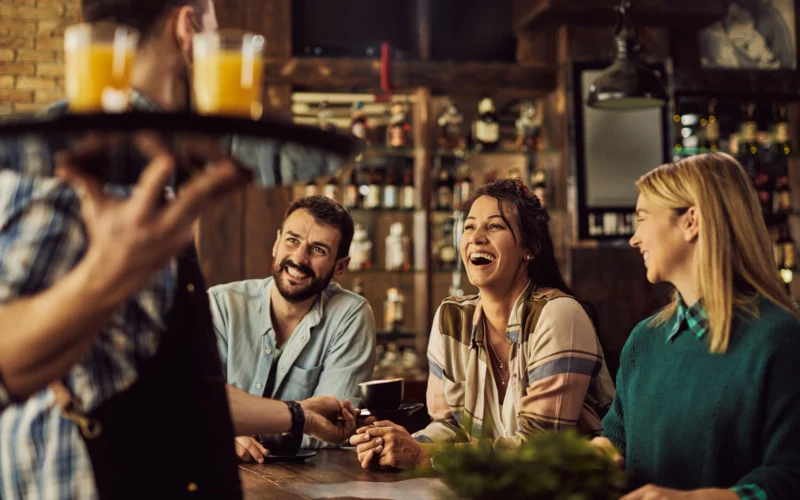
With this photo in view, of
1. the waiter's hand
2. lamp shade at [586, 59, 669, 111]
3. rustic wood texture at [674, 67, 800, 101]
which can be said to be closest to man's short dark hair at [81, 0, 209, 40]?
the waiter's hand

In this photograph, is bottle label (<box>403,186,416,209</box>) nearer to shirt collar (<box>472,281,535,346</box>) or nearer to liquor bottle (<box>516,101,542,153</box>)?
liquor bottle (<box>516,101,542,153</box>)

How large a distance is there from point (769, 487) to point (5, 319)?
3.83 ft

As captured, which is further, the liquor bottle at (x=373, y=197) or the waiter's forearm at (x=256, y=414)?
the liquor bottle at (x=373, y=197)

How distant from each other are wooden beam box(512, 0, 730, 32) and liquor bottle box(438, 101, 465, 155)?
25.2 inches

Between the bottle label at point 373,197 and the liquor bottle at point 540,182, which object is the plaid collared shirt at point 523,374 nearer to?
the bottle label at point 373,197

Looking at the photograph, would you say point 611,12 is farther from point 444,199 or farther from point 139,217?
point 139,217

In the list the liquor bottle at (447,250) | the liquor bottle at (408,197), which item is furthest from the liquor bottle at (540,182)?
the liquor bottle at (408,197)

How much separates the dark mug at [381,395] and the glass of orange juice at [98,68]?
4.05 ft

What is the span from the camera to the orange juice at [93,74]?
2.87ft

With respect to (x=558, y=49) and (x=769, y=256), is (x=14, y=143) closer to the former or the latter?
(x=769, y=256)

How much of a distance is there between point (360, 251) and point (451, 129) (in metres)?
0.94

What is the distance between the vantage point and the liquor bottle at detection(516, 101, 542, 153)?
4961 mm

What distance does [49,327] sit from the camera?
84cm

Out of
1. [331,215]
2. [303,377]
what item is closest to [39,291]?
[303,377]
